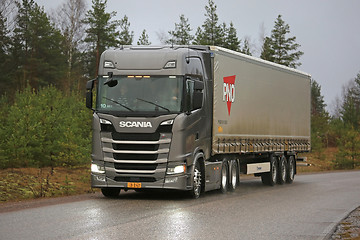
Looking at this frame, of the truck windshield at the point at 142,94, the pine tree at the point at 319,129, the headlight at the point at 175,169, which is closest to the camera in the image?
the headlight at the point at 175,169

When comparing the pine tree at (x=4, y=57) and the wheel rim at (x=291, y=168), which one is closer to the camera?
the wheel rim at (x=291, y=168)

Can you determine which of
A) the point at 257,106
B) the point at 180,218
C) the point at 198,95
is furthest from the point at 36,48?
the point at 180,218

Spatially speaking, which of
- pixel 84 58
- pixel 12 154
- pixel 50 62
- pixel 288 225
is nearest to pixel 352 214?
pixel 288 225

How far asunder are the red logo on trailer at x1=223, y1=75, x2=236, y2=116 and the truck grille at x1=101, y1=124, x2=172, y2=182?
148 inches

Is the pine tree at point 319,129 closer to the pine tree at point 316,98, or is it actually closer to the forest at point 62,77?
the forest at point 62,77

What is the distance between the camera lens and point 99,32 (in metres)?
61.6

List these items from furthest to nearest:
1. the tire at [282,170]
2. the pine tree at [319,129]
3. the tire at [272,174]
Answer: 1. the pine tree at [319,129]
2. the tire at [282,170]
3. the tire at [272,174]

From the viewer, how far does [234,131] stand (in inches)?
774

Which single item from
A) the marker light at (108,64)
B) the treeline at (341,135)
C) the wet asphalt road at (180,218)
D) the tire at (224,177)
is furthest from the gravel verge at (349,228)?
the treeline at (341,135)

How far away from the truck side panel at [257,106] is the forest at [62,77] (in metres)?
7.31

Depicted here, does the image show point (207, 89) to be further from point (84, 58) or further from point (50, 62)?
point (84, 58)

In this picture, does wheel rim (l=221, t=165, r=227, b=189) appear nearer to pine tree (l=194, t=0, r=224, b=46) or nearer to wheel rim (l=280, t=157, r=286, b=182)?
wheel rim (l=280, t=157, r=286, b=182)

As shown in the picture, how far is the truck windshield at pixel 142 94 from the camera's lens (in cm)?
1588

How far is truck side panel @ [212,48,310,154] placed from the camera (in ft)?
61.3
